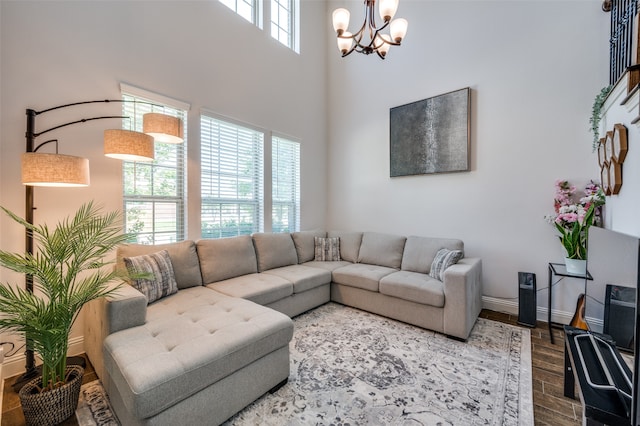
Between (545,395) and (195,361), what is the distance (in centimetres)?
234

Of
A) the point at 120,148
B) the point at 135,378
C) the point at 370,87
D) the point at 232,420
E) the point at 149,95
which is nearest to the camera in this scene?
the point at 135,378

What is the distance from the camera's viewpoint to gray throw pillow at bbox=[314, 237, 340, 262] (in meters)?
4.10

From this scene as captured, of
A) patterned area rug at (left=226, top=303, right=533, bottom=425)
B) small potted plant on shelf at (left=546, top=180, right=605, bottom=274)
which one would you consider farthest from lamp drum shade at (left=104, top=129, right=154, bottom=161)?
small potted plant on shelf at (left=546, top=180, right=605, bottom=274)

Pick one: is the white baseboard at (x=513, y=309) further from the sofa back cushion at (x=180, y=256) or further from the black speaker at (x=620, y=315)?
the sofa back cushion at (x=180, y=256)

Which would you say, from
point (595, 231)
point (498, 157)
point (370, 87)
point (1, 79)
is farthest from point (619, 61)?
point (1, 79)

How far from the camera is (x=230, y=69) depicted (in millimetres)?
3480

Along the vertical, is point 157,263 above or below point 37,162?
below

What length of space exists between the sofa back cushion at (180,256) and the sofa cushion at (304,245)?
1510 millimetres

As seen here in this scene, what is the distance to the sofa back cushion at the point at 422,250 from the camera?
131 inches

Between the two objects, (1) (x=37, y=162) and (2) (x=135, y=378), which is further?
(1) (x=37, y=162)

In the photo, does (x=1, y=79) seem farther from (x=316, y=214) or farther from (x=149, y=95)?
(x=316, y=214)

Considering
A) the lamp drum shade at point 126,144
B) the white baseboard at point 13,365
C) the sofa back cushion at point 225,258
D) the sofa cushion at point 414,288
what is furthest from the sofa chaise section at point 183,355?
the sofa cushion at point 414,288

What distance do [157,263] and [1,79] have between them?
1.78 metres

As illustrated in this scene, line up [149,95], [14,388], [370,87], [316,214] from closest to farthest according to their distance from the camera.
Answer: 1. [14,388]
2. [149,95]
3. [370,87]
4. [316,214]
